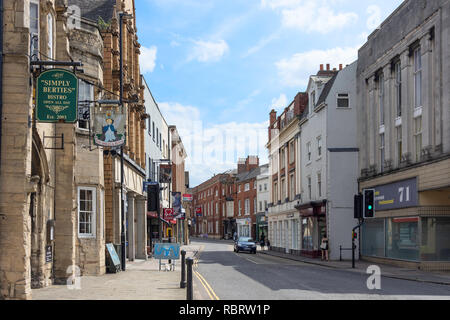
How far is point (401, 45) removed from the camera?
3091cm

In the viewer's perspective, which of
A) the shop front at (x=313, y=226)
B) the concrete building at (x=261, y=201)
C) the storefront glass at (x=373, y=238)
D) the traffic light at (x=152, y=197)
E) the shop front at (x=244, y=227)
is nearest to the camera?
the traffic light at (x=152, y=197)

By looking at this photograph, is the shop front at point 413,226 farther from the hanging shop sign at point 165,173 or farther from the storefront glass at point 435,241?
the hanging shop sign at point 165,173

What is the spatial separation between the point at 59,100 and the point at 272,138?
4795cm

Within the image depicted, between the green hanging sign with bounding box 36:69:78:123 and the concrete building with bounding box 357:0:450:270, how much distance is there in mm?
17579

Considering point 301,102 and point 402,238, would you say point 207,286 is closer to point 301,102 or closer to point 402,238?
point 402,238

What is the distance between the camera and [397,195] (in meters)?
31.1

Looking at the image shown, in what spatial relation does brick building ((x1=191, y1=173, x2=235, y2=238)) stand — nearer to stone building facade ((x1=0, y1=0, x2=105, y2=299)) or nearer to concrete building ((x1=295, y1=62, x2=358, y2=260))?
concrete building ((x1=295, y1=62, x2=358, y2=260))

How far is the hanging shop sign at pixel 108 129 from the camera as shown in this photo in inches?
803

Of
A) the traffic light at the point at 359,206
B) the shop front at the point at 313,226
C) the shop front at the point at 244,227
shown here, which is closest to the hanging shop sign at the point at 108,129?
the traffic light at the point at 359,206

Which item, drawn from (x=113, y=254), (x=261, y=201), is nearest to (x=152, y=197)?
(x=113, y=254)

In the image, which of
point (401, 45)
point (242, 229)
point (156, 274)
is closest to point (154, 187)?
point (156, 274)

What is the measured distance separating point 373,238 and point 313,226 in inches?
330

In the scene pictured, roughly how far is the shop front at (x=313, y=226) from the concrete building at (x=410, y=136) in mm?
4979
